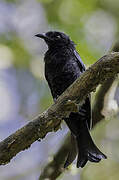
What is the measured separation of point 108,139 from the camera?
6.33 metres

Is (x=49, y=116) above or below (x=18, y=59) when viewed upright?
below

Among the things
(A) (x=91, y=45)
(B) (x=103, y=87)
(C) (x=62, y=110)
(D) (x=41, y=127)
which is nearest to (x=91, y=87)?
(C) (x=62, y=110)

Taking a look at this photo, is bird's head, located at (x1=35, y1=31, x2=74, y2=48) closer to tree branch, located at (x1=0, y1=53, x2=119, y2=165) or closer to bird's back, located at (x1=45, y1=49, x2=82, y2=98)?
bird's back, located at (x1=45, y1=49, x2=82, y2=98)

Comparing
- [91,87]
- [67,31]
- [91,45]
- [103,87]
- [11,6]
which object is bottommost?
[91,87]

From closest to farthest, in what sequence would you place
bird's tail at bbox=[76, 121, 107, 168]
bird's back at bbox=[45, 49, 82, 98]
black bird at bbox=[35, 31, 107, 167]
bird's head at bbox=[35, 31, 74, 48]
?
1. bird's tail at bbox=[76, 121, 107, 168]
2. black bird at bbox=[35, 31, 107, 167]
3. bird's back at bbox=[45, 49, 82, 98]
4. bird's head at bbox=[35, 31, 74, 48]

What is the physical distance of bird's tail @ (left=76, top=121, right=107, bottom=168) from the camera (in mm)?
3809

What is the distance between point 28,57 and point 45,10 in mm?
734

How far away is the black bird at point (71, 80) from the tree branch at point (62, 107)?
745mm

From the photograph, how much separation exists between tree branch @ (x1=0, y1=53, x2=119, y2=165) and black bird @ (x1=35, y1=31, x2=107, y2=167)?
0.74 meters

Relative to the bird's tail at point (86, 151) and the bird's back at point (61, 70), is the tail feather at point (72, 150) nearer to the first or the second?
the bird's tail at point (86, 151)

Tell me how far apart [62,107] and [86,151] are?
824 millimetres

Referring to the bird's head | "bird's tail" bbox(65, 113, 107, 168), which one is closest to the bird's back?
the bird's head

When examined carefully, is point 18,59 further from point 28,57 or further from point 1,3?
point 1,3

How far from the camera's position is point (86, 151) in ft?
13.1
